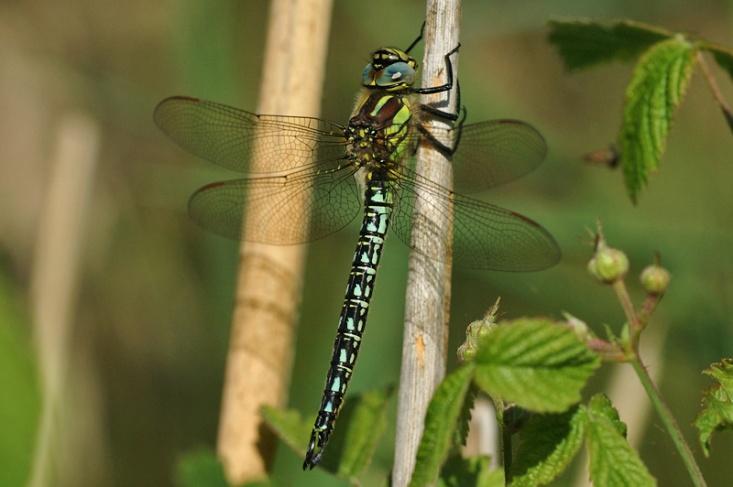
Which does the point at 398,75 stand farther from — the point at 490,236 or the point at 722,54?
the point at 722,54

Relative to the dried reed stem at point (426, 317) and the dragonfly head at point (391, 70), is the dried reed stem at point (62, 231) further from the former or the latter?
the dried reed stem at point (426, 317)

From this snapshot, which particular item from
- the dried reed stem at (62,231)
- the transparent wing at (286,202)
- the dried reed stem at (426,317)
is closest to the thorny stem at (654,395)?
the dried reed stem at (426,317)

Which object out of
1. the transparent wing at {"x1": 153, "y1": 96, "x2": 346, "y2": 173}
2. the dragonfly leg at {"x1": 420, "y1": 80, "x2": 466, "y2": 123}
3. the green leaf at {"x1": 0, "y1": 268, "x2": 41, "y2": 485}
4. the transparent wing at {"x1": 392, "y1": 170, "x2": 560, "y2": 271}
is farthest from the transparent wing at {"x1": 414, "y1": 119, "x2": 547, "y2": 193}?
the green leaf at {"x1": 0, "y1": 268, "x2": 41, "y2": 485}

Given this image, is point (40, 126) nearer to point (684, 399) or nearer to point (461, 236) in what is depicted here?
point (461, 236)

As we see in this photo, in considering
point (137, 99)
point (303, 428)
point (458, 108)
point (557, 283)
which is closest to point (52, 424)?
point (303, 428)

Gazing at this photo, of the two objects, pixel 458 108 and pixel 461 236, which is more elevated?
pixel 458 108

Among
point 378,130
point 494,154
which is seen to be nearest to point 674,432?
point 494,154
